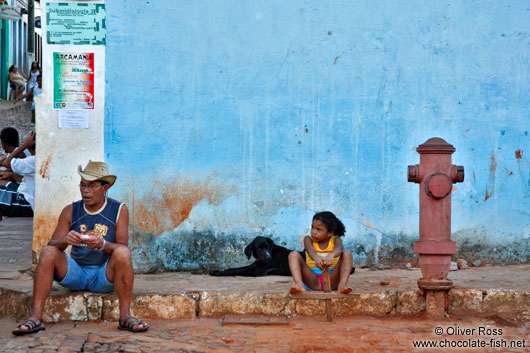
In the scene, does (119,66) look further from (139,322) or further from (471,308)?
(471,308)

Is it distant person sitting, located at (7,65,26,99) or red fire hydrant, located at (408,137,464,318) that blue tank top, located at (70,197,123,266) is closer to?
red fire hydrant, located at (408,137,464,318)

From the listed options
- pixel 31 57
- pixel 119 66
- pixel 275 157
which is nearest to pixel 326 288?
pixel 275 157

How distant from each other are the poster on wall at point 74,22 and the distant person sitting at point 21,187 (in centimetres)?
321

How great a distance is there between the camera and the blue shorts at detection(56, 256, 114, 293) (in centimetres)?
532

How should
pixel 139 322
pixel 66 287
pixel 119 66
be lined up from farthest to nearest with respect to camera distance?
pixel 119 66
pixel 66 287
pixel 139 322

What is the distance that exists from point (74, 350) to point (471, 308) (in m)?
3.08

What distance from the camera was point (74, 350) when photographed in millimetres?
4602

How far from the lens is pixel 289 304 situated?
574cm

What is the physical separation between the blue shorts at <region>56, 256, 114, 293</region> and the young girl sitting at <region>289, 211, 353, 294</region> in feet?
4.64

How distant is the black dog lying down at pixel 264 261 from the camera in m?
6.69

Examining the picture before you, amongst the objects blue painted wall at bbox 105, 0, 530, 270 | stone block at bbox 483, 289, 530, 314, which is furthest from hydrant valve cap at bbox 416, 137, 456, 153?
blue painted wall at bbox 105, 0, 530, 270

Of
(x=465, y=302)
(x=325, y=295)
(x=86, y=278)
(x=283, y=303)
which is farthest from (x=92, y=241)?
(x=465, y=302)

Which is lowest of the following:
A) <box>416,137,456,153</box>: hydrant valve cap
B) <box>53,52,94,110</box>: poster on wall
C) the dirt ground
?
the dirt ground

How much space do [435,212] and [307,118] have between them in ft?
6.09
